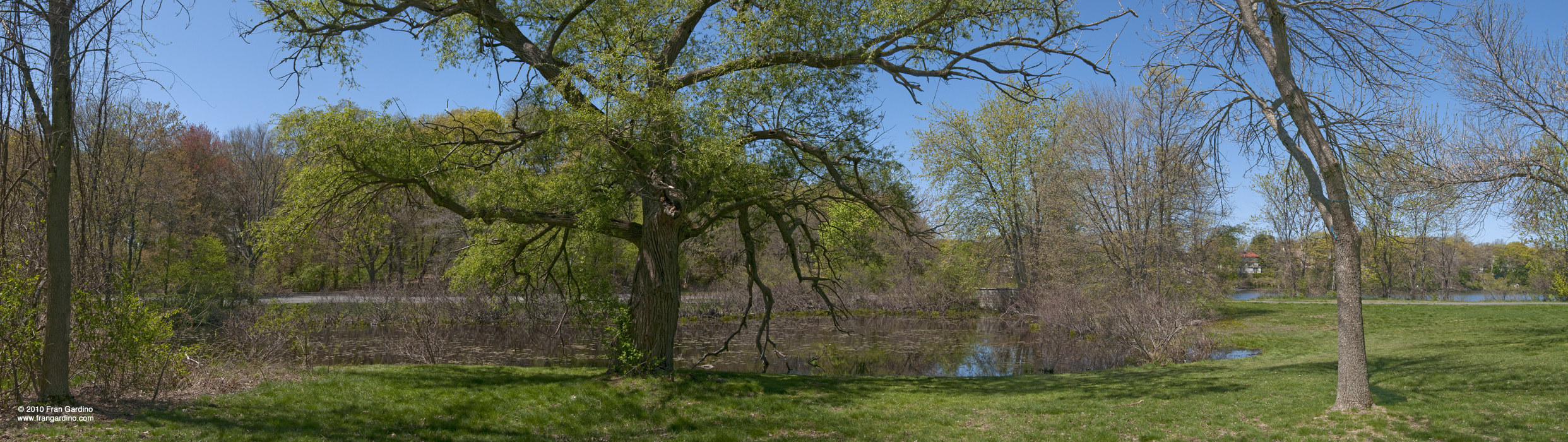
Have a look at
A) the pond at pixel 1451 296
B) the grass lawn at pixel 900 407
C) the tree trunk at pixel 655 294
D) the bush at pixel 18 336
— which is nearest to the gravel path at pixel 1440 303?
the pond at pixel 1451 296

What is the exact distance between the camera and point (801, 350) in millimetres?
20531

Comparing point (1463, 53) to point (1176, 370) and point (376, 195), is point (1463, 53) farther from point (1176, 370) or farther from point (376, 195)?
point (376, 195)

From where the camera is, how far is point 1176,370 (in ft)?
43.8

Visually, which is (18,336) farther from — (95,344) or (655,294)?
(655,294)

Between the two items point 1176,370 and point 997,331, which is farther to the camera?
point 997,331

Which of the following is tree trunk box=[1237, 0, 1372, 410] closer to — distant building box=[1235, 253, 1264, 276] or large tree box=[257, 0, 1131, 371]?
large tree box=[257, 0, 1131, 371]

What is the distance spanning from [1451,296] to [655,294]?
1855 inches

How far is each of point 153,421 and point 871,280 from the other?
1076 inches

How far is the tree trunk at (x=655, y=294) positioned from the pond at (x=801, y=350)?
7.76 feet

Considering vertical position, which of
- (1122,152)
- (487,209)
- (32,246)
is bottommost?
(32,246)

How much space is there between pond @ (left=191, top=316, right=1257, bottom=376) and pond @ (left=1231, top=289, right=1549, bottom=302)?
699 inches

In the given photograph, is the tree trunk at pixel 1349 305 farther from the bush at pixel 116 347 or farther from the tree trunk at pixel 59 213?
the tree trunk at pixel 59 213

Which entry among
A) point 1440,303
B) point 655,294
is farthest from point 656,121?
point 1440,303

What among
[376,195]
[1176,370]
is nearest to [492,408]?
→ [376,195]
